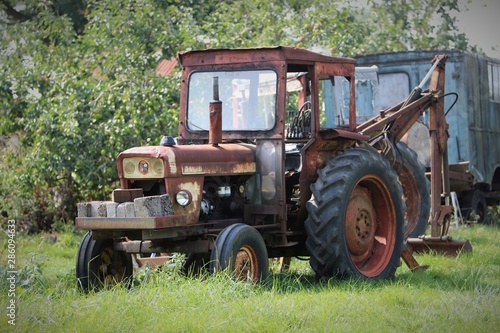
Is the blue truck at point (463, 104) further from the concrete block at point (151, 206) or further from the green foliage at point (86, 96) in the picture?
the concrete block at point (151, 206)

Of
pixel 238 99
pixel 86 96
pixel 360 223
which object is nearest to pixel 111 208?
pixel 238 99

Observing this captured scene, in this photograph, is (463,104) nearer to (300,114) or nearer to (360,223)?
(300,114)

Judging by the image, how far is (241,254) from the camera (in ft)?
27.2

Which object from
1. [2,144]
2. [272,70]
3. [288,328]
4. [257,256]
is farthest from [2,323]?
[2,144]

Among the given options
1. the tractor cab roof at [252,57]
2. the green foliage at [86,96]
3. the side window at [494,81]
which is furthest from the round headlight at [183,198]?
the side window at [494,81]

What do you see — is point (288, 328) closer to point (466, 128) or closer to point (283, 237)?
point (283, 237)

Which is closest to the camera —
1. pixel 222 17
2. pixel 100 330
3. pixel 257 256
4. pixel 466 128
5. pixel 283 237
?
pixel 100 330

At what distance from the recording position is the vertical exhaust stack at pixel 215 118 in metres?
8.66

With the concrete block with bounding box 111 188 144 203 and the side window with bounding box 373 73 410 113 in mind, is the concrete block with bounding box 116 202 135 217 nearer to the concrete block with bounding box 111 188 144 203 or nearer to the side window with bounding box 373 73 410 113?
the concrete block with bounding box 111 188 144 203

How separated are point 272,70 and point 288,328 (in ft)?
11.0

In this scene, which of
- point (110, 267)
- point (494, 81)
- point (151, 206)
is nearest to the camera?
point (151, 206)

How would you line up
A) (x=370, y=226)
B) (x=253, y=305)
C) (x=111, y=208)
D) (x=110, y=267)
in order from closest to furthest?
(x=253, y=305)
(x=111, y=208)
(x=110, y=267)
(x=370, y=226)

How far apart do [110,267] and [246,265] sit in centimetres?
149

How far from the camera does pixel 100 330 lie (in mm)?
6266
